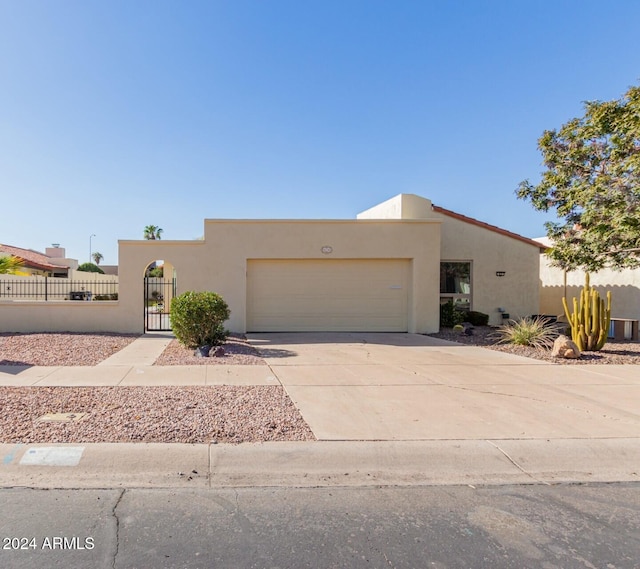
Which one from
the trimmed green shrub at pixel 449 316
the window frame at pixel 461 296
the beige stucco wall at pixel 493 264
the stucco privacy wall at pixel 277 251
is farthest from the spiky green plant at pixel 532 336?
the beige stucco wall at pixel 493 264

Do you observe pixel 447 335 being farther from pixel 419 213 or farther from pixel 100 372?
pixel 100 372

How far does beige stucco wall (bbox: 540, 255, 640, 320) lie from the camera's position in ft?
51.2

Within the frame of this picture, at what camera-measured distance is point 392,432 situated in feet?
16.5

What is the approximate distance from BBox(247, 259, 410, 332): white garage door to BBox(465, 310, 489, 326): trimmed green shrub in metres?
2.95

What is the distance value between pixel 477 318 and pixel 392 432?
1171 cm

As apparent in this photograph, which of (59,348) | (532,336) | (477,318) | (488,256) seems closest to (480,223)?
(488,256)

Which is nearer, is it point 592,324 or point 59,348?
point 59,348

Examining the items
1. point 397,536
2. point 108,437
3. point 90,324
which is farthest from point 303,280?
point 397,536

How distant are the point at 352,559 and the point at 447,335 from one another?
38.0ft

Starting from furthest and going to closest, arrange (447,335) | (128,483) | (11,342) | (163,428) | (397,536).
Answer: (447,335) < (11,342) < (163,428) < (128,483) < (397,536)

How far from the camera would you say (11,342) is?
1068cm

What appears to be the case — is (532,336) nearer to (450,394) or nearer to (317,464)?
(450,394)

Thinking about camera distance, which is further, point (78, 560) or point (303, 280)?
point (303, 280)

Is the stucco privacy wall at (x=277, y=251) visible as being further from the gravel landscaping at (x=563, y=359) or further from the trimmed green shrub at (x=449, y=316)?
the gravel landscaping at (x=563, y=359)
